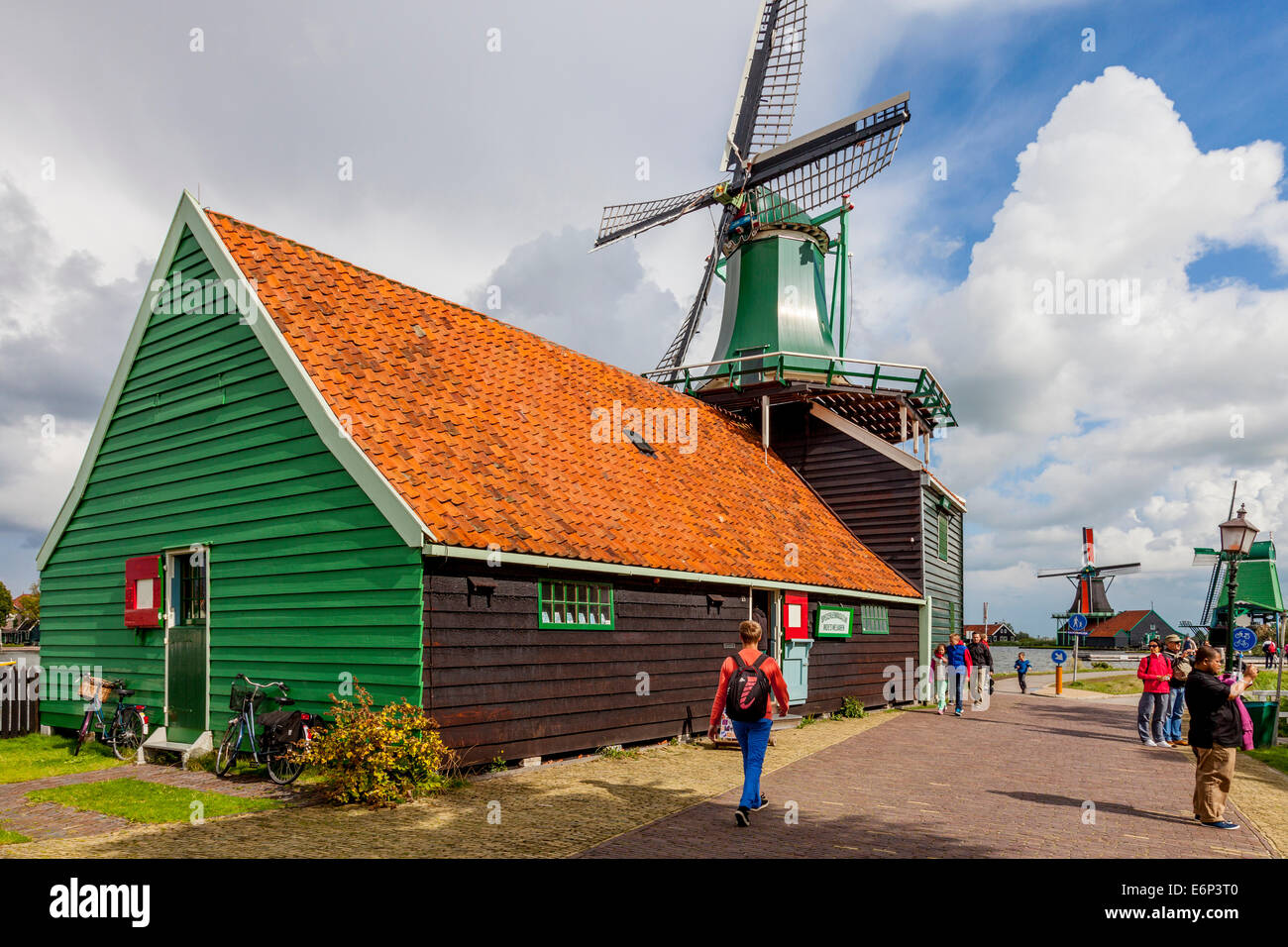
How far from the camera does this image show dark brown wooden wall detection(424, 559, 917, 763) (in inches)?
412

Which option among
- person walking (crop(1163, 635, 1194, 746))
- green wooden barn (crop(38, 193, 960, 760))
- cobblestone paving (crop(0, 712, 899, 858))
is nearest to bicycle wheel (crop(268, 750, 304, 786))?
cobblestone paving (crop(0, 712, 899, 858))

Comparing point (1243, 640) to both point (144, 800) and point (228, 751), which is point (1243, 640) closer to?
point (228, 751)

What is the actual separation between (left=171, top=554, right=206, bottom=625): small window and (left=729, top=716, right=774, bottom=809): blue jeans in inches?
336

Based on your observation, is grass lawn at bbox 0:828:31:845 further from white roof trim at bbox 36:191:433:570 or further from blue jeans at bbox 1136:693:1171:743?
blue jeans at bbox 1136:693:1171:743

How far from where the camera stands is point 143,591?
13.6 m

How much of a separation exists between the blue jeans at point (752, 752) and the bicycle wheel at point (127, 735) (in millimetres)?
9355

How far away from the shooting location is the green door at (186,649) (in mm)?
12812

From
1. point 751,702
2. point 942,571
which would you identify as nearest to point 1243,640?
point 942,571

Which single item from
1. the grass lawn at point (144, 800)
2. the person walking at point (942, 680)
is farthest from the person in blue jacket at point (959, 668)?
the grass lawn at point (144, 800)

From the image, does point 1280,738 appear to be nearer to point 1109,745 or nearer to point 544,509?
point 1109,745

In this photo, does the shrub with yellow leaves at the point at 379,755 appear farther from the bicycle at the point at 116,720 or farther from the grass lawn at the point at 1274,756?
the grass lawn at the point at 1274,756

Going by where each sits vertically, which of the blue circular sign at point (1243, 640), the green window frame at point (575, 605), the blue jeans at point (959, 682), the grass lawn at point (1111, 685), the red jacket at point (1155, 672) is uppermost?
the green window frame at point (575, 605)

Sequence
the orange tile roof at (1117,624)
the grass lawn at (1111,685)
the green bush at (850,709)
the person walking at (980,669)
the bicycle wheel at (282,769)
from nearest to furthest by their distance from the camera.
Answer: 1. the bicycle wheel at (282,769)
2. the green bush at (850,709)
3. the person walking at (980,669)
4. the grass lawn at (1111,685)
5. the orange tile roof at (1117,624)
